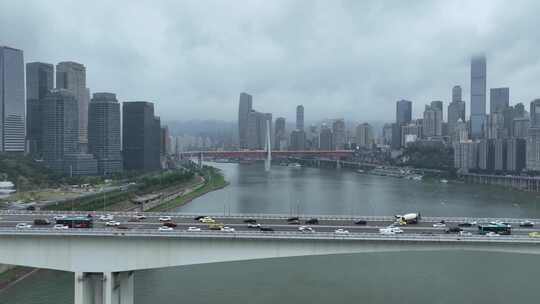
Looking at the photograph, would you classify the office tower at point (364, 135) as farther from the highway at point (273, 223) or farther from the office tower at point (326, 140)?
the highway at point (273, 223)

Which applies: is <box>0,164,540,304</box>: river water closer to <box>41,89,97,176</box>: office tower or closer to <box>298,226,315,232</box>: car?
<box>298,226,315,232</box>: car

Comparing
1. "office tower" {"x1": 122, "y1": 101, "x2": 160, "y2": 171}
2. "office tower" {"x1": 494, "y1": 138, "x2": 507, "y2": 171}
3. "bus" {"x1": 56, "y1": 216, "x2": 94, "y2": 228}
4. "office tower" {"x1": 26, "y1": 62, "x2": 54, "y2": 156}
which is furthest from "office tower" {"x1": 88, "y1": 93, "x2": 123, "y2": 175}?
"office tower" {"x1": 494, "y1": 138, "x2": 507, "y2": 171}

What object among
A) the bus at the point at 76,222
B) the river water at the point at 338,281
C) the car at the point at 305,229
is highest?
the bus at the point at 76,222

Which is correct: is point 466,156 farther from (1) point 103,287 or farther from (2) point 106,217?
(1) point 103,287

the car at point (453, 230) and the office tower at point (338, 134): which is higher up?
the office tower at point (338, 134)

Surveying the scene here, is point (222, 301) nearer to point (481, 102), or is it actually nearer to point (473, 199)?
point (473, 199)

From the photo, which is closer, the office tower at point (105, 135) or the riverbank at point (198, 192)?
the riverbank at point (198, 192)

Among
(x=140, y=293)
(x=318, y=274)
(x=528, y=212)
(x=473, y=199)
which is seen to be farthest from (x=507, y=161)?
(x=140, y=293)

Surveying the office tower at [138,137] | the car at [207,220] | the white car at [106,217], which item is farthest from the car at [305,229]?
the office tower at [138,137]

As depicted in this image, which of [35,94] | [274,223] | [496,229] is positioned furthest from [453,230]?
[35,94]
